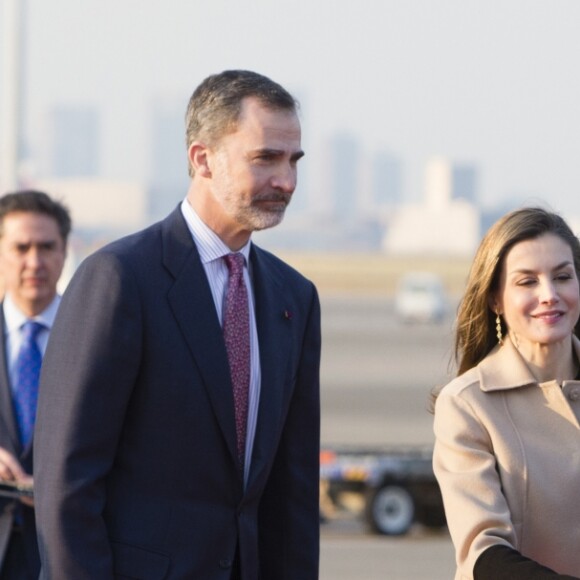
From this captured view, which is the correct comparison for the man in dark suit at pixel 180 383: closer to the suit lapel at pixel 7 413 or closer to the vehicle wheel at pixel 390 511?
the suit lapel at pixel 7 413

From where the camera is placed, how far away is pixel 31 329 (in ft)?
15.8

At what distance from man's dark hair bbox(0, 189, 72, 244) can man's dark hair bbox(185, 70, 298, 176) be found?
145cm

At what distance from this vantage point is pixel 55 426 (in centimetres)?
343

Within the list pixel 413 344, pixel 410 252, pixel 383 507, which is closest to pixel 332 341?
pixel 413 344

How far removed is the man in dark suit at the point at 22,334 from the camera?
4.46m

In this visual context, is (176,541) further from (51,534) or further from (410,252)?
(410,252)

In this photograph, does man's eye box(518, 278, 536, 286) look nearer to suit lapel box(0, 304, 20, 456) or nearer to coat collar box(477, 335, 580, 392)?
coat collar box(477, 335, 580, 392)

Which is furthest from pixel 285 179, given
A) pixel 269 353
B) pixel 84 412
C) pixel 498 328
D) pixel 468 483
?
pixel 468 483

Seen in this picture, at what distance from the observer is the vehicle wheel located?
13.3m

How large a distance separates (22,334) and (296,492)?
1.40 m

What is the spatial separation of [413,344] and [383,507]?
27427 millimetres

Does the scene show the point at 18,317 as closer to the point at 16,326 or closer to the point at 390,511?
the point at 16,326

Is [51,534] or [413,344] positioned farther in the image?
[413,344]

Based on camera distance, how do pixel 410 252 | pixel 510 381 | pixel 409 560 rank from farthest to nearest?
pixel 410 252
pixel 409 560
pixel 510 381
